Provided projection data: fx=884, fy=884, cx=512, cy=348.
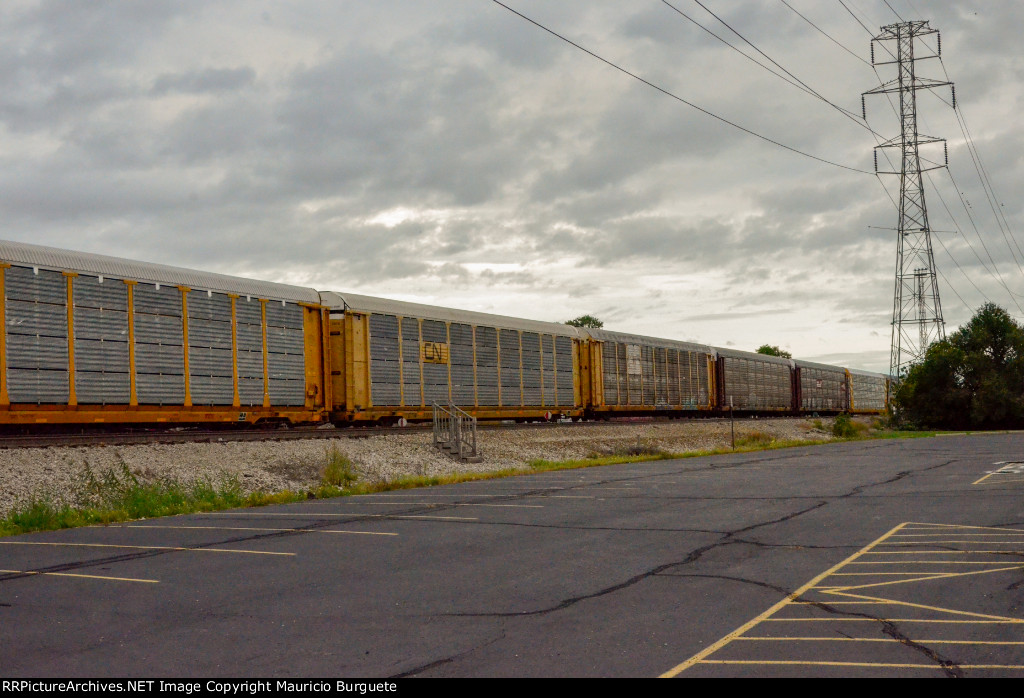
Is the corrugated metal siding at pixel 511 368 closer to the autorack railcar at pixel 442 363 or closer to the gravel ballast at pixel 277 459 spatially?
the autorack railcar at pixel 442 363

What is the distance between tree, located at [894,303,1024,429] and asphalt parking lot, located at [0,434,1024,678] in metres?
53.5

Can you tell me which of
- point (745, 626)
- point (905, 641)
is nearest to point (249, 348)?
point (745, 626)

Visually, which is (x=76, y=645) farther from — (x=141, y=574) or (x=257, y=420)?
(x=257, y=420)

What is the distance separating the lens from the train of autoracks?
17.6 metres

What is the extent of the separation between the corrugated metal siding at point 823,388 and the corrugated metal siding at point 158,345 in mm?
49435

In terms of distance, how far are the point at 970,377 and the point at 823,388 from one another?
35.5 ft

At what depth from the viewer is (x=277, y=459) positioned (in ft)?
66.8

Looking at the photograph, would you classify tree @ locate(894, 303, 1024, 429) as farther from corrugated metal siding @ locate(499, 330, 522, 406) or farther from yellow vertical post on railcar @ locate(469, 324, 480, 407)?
yellow vertical post on railcar @ locate(469, 324, 480, 407)

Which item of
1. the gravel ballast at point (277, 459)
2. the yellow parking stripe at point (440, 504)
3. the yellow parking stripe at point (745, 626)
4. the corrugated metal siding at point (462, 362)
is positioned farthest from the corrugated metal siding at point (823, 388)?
the yellow parking stripe at point (745, 626)

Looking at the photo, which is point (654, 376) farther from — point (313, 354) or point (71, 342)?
point (71, 342)

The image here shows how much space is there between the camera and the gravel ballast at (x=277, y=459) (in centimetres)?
1594

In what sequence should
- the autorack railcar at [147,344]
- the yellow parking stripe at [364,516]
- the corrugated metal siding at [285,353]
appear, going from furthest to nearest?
the corrugated metal siding at [285,353] → the autorack railcar at [147,344] → the yellow parking stripe at [364,516]

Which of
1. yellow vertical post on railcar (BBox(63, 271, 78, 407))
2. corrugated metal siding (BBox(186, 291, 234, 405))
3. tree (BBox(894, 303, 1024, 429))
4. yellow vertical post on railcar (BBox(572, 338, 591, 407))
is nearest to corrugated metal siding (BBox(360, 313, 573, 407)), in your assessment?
yellow vertical post on railcar (BBox(572, 338, 591, 407))

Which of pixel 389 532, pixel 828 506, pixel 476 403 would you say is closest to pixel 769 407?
pixel 476 403
